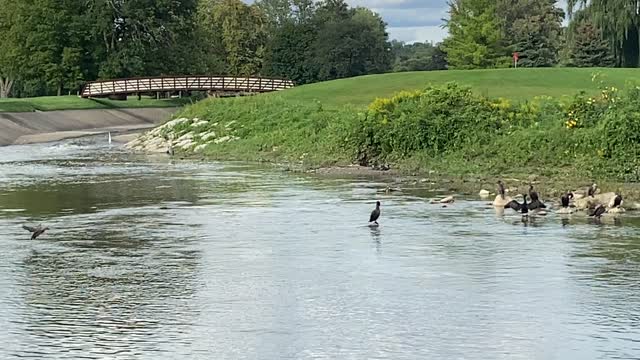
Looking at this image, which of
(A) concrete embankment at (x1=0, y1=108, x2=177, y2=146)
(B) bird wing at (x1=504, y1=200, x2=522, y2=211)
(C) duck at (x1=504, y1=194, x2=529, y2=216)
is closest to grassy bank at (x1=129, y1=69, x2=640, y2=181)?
(B) bird wing at (x1=504, y1=200, x2=522, y2=211)

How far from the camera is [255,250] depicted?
20250 millimetres

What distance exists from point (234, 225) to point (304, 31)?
314ft

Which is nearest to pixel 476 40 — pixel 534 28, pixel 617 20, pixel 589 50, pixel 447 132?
pixel 589 50

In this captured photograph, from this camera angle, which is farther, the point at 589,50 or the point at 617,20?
the point at 589,50

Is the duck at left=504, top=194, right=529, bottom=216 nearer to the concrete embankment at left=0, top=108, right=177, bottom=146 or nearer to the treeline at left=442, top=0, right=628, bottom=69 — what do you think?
the concrete embankment at left=0, top=108, right=177, bottom=146

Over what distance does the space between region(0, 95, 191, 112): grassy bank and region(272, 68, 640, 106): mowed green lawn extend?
797 inches

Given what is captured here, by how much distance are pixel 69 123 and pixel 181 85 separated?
47.3 ft

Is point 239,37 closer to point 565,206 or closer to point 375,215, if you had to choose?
point 565,206

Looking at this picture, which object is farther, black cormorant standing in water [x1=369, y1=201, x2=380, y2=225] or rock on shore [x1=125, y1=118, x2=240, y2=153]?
rock on shore [x1=125, y1=118, x2=240, y2=153]

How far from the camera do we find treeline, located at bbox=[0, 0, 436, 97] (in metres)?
92.7

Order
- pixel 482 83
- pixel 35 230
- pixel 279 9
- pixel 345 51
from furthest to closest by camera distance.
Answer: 1. pixel 279 9
2. pixel 345 51
3. pixel 482 83
4. pixel 35 230

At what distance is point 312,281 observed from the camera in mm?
17094

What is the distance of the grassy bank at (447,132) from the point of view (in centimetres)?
3105

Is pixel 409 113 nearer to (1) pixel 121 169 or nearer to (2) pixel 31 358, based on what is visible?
(1) pixel 121 169
